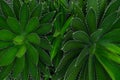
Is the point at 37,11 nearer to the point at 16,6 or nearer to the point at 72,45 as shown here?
the point at 16,6

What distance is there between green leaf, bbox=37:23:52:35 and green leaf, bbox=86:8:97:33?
254 mm

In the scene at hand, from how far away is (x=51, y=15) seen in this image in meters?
2.06

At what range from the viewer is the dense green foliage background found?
1898 mm

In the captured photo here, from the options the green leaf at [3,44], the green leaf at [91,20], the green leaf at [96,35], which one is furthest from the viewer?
the green leaf at [3,44]

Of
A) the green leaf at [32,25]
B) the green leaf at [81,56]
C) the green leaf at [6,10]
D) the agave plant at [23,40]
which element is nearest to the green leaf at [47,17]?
the agave plant at [23,40]

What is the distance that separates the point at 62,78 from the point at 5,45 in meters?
0.47

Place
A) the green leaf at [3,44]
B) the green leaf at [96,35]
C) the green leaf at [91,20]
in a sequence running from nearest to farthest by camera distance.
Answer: the green leaf at [96,35] < the green leaf at [91,20] < the green leaf at [3,44]

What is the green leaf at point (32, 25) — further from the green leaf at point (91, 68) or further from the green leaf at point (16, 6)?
the green leaf at point (91, 68)

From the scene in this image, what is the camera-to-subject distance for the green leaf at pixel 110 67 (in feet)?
6.19

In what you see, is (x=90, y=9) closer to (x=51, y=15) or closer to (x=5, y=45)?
(x=51, y=15)

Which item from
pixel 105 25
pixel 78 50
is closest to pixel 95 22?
pixel 105 25

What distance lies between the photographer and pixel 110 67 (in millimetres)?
1898

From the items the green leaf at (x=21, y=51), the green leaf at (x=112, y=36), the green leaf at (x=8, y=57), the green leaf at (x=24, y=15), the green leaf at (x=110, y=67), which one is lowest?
the green leaf at (x=110, y=67)

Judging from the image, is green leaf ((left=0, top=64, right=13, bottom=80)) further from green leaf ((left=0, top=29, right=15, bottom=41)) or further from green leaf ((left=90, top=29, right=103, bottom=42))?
green leaf ((left=90, top=29, right=103, bottom=42))
